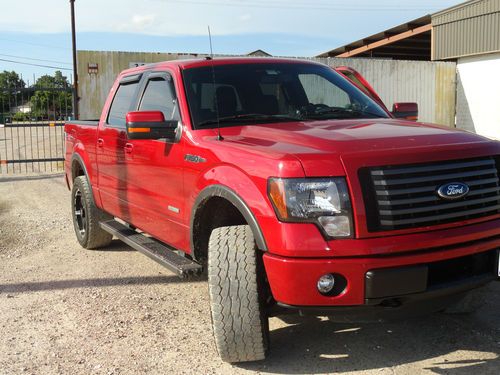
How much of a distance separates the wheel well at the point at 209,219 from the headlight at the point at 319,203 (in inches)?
31.1

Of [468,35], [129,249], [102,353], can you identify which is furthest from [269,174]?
[468,35]

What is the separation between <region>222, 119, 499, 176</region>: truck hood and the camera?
2928 millimetres

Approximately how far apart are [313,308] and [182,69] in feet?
7.70

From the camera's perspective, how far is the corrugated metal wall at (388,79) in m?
15.0

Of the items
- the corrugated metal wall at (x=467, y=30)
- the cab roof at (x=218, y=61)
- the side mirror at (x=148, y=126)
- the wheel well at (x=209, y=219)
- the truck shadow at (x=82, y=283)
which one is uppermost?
the corrugated metal wall at (x=467, y=30)

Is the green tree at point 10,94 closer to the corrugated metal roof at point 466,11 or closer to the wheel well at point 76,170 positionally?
the wheel well at point 76,170

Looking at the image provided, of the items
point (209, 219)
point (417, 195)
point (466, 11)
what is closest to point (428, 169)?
point (417, 195)

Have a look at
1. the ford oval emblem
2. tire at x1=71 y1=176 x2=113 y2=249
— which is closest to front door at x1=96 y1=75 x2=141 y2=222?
tire at x1=71 y1=176 x2=113 y2=249

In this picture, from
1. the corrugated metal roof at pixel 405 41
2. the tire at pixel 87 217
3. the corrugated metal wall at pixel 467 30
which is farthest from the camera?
the corrugated metal roof at pixel 405 41

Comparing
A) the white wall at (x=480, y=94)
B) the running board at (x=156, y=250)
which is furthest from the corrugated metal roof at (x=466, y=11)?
the running board at (x=156, y=250)

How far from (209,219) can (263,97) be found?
3.65ft

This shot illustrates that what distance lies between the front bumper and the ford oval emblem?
0.30m

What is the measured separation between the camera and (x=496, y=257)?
323 centimetres

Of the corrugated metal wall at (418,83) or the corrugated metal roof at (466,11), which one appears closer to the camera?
the corrugated metal wall at (418,83)
